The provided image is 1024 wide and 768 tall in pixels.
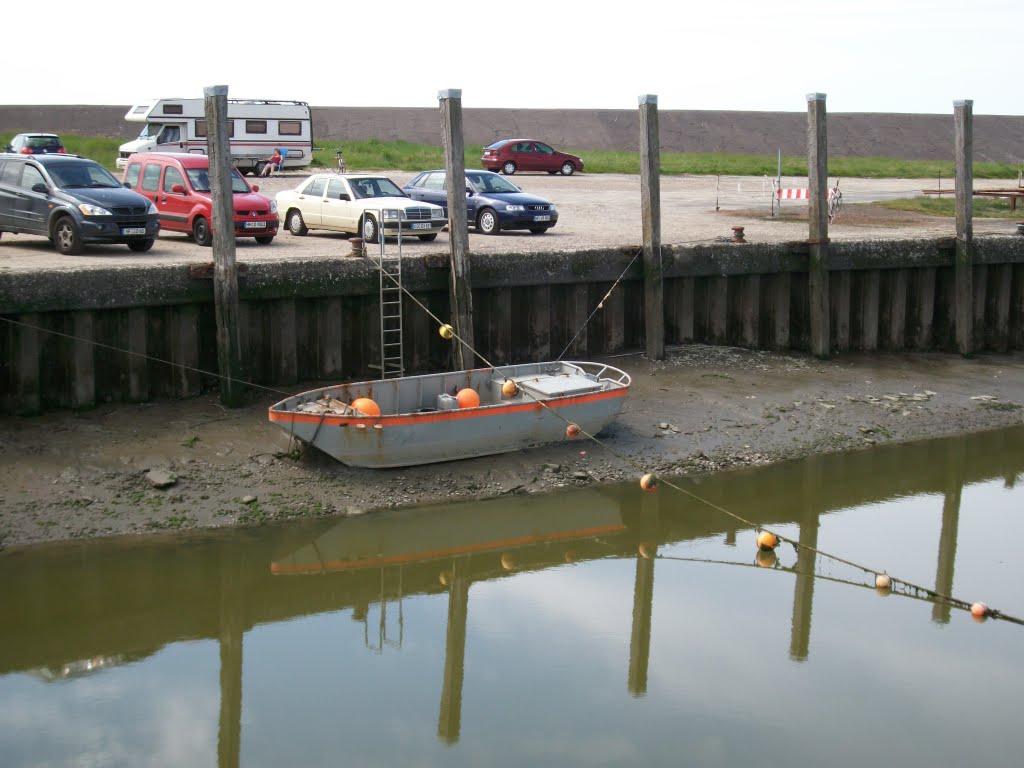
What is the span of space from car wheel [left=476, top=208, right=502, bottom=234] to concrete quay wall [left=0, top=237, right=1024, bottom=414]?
21.6 feet

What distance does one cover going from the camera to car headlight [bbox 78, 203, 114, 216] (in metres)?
18.1

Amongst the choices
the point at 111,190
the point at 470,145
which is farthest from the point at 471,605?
the point at 470,145

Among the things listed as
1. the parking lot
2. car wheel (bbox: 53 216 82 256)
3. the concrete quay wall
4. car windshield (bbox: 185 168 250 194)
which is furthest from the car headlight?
the concrete quay wall

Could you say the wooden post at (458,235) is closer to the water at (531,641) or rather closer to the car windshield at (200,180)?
the water at (531,641)

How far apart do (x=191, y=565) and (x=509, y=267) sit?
6.35 metres

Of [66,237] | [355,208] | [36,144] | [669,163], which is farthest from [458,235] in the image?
[669,163]

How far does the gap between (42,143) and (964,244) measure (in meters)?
28.2

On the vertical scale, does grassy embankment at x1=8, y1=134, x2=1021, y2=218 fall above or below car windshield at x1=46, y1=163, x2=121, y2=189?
above

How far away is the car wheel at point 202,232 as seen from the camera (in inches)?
809

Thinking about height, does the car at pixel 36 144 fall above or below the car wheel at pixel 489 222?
above

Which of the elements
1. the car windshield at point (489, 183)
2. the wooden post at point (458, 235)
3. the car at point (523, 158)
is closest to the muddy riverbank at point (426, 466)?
the wooden post at point (458, 235)

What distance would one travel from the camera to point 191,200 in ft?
68.4

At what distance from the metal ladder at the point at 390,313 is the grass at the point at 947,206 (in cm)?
1710

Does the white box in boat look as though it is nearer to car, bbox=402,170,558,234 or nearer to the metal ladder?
the metal ladder
